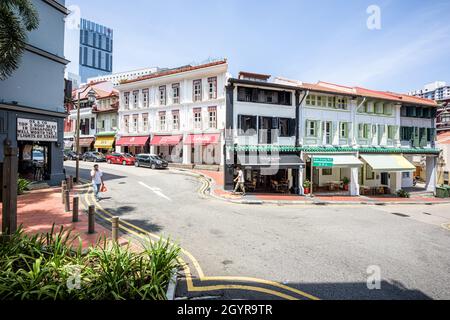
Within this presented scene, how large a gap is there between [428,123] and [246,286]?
29.4m

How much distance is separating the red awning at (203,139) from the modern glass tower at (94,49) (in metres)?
188

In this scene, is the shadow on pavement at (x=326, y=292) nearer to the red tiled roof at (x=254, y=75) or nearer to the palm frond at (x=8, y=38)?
the palm frond at (x=8, y=38)

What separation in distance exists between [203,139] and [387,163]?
18068 millimetres

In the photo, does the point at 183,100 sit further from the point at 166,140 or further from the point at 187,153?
the point at 187,153

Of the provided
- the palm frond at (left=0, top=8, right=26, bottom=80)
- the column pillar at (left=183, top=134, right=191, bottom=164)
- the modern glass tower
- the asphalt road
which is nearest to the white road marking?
the asphalt road

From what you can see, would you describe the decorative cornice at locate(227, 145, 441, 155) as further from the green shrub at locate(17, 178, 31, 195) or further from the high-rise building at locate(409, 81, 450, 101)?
the high-rise building at locate(409, 81, 450, 101)

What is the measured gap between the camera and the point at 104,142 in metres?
34.5

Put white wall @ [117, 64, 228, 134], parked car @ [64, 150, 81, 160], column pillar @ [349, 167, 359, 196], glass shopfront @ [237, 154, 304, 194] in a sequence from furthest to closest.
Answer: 1. parked car @ [64, 150, 81, 160]
2. white wall @ [117, 64, 228, 134]
3. column pillar @ [349, 167, 359, 196]
4. glass shopfront @ [237, 154, 304, 194]

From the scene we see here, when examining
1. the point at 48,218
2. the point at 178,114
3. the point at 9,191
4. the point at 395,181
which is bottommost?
the point at 48,218

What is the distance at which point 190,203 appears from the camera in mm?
12062

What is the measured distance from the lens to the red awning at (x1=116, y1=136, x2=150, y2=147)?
2994 centimetres

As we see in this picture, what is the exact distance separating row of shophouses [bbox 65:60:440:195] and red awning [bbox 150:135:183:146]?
16cm

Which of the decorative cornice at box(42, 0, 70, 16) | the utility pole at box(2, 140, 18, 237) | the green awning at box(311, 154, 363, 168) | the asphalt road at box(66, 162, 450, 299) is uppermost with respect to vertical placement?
the decorative cornice at box(42, 0, 70, 16)

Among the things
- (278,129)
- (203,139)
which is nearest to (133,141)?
(203,139)
